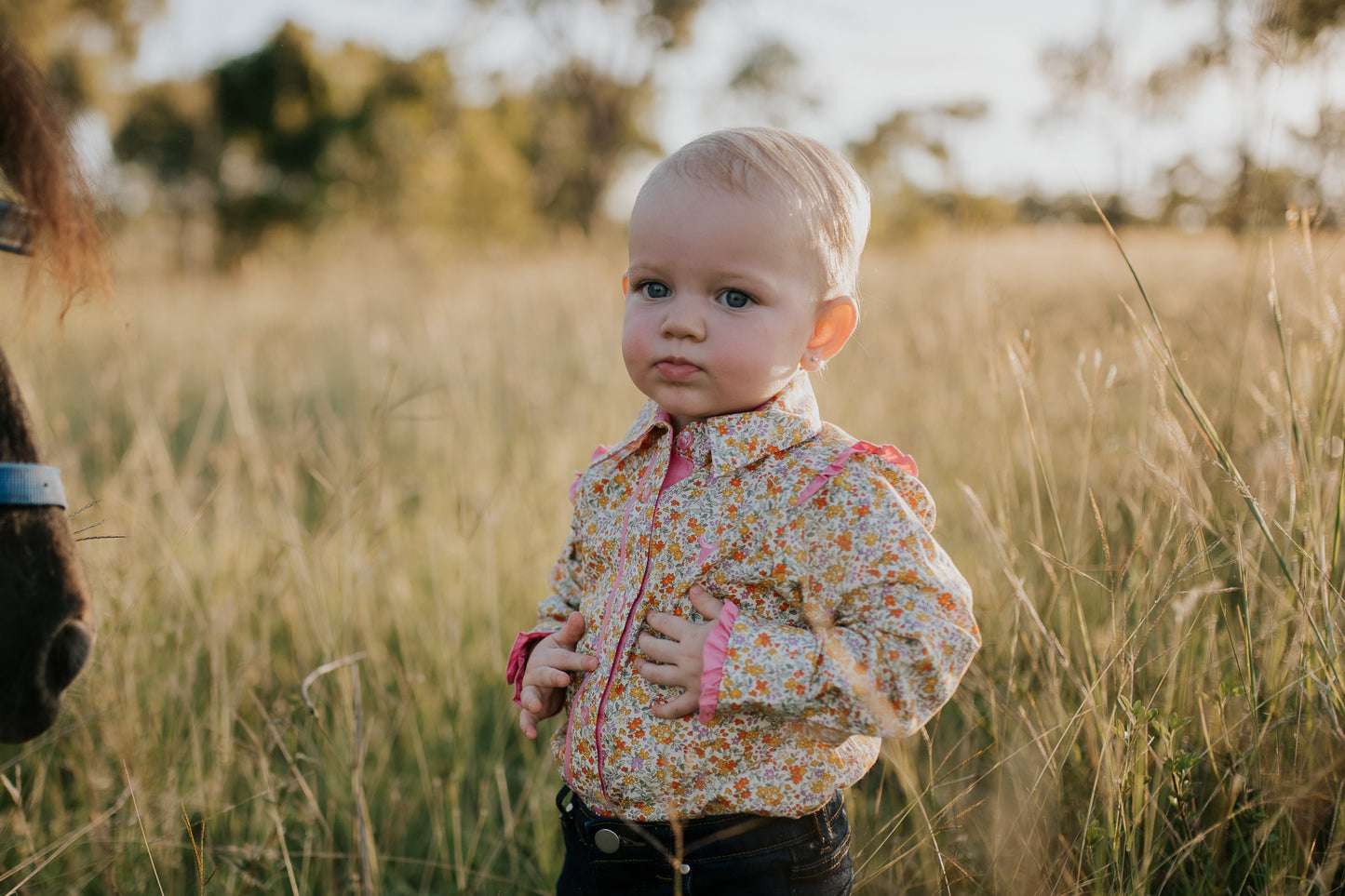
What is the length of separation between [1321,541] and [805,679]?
90 cm

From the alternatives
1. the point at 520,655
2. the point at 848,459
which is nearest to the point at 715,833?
the point at 520,655

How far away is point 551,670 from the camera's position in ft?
4.34

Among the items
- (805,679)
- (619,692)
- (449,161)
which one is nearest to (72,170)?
(619,692)

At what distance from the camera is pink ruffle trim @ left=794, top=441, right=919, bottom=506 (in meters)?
1.17

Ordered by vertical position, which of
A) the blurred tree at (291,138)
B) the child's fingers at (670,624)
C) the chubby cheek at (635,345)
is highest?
the blurred tree at (291,138)

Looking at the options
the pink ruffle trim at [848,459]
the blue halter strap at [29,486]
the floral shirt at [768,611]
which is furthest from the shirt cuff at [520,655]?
the blue halter strap at [29,486]

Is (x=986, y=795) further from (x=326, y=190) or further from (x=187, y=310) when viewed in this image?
(x=326, y=190)

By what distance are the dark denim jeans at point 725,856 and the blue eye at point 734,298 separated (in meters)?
0.70

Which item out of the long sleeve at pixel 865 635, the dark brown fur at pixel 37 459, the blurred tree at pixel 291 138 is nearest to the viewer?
the long sleeve at pixel 865 635

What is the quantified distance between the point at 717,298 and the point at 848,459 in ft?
0.93

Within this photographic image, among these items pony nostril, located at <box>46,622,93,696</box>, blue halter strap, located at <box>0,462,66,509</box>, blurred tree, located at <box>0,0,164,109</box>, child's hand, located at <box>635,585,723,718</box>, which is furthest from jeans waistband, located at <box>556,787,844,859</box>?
blurred tree, located at <box>0,0,164,109</box>

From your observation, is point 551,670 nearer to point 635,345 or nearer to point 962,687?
point 635,345

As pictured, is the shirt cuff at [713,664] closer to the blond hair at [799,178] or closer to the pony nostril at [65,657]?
the blond hair at [799,178]

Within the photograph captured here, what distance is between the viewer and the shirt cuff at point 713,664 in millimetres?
1111
